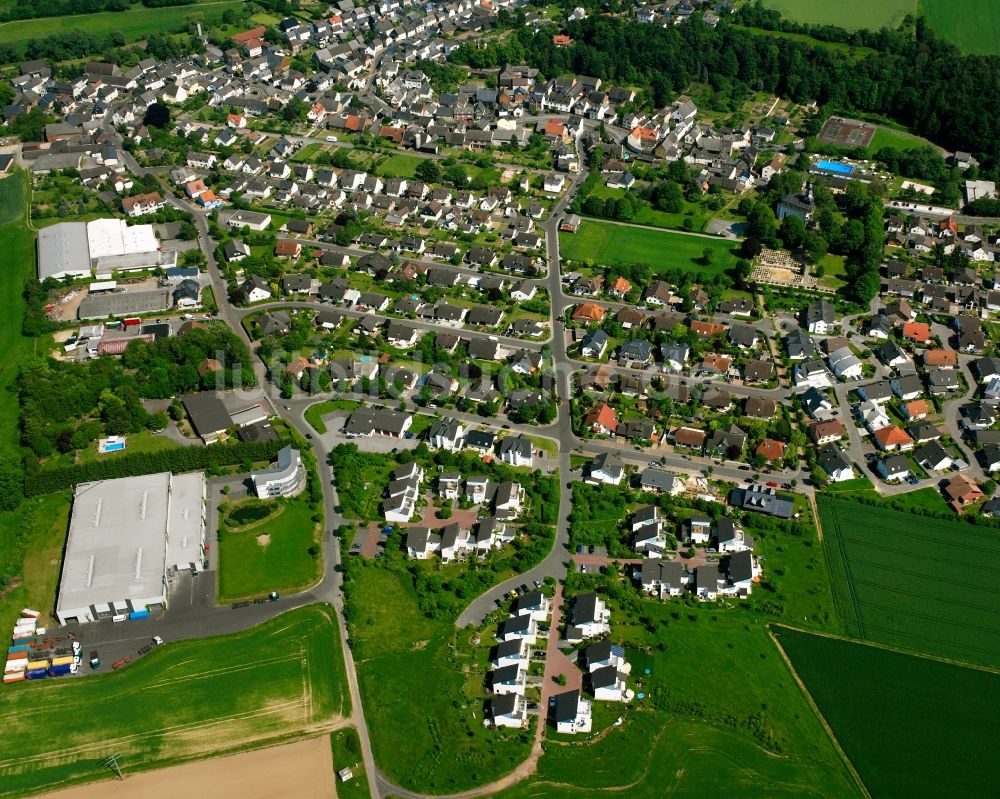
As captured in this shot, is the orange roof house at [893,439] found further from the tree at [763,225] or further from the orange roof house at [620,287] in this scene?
the tree at [763,225]

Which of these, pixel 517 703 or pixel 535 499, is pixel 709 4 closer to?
pixel 535 499

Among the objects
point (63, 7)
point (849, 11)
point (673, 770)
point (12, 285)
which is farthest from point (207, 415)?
point (849, 11)

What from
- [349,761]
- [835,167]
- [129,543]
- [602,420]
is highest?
[835,167]

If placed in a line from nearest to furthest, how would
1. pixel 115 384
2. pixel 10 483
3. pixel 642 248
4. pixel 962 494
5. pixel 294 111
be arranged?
1. pixel 962 494
2. pixel 10 483
3. pixel 115 384
4. pixel 642 248
5. pixel 294 111

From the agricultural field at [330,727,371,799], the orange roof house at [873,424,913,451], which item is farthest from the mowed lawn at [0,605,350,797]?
the orange roof house at [873,424,913,451]

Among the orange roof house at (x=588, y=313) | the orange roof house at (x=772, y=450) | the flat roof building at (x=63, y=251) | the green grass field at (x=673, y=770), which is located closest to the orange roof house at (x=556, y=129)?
the orange roof house at (x=588, y=313)

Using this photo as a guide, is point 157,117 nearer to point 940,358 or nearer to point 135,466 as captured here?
point 135,466

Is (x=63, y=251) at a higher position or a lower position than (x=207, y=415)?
higher
